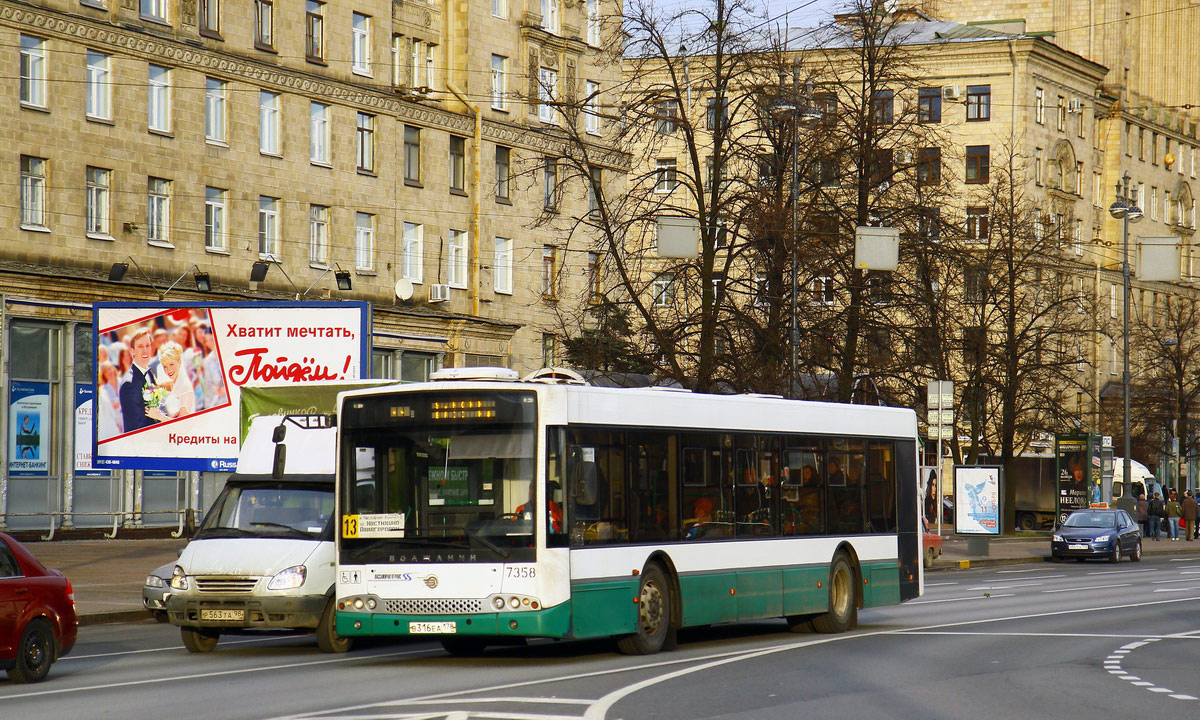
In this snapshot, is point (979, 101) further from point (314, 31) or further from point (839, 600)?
point (839, 600)

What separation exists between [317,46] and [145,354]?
66.3ft

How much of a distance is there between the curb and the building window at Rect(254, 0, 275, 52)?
84.8 feet

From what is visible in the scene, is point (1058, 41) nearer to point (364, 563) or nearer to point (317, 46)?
point (317, 46)

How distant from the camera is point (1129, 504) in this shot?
58000 millimetres

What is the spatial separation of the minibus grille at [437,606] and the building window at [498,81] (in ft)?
133

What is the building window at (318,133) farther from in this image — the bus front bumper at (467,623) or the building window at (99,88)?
the bus front bumper at (467,623)

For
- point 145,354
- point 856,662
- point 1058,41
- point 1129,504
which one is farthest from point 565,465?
point 1058,41

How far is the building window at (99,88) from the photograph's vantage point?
41.8 m

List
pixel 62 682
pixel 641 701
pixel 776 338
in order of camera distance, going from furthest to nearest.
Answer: pixel 776 338 → pixel 62 682 → pixel 641 701

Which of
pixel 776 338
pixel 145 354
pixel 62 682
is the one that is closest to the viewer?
pixel 62 682

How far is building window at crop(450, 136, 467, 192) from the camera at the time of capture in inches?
2163

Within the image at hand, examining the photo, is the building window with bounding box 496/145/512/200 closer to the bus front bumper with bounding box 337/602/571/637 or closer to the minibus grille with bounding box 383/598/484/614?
the bus front bumper with bounding box 337/602/571/637

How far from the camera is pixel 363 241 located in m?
51.4

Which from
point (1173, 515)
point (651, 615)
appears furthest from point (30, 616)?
point (1173, 515)
